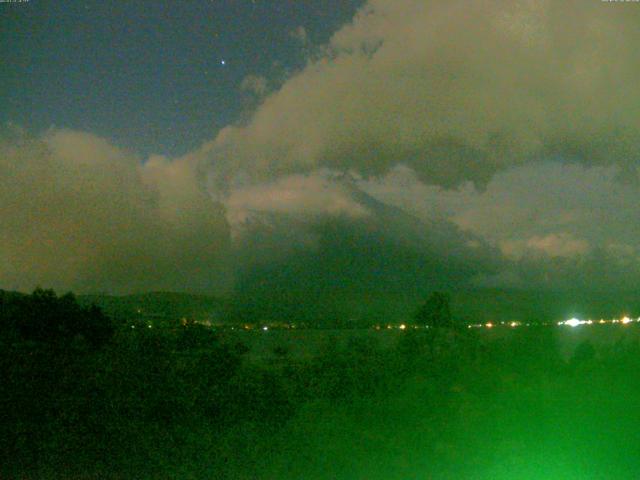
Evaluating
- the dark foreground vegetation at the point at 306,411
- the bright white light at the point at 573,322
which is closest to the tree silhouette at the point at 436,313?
the dark foreground vegetation at the point at 306,411

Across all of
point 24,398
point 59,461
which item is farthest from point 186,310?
point 59,461

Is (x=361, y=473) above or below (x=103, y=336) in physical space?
below

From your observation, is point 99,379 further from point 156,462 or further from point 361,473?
point 361,473

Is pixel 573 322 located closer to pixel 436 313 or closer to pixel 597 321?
pixel 597 321

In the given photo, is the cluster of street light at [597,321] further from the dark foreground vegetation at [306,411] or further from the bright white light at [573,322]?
the dark foreground vegetation at [306,411]

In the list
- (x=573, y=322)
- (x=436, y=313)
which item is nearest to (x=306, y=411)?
(x=436, y=313)

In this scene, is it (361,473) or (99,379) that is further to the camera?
(99,379)

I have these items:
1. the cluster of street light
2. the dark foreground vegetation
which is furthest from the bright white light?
the dark foreground vegetation

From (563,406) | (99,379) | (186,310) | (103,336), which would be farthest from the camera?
(186,310)
